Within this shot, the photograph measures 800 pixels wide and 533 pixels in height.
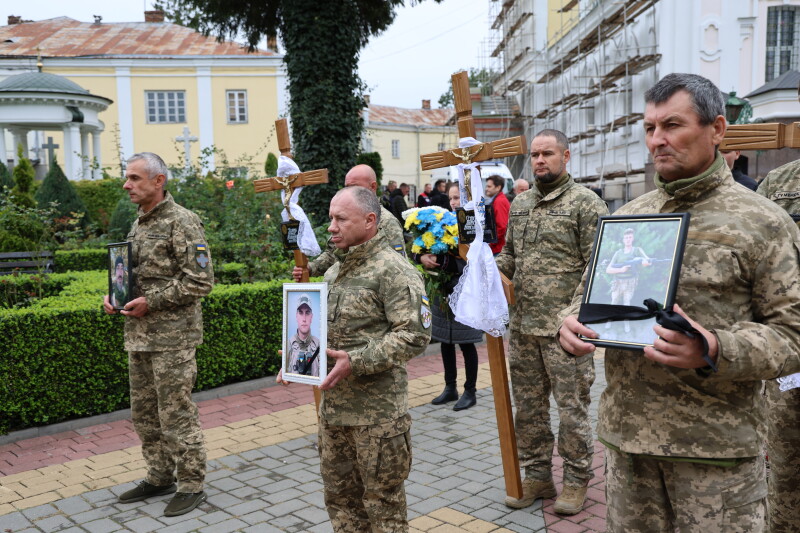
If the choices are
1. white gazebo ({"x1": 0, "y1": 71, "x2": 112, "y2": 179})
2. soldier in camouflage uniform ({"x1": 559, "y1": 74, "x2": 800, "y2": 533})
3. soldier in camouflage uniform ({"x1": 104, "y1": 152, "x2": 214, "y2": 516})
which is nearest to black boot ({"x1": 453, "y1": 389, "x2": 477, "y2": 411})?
soldier in camouflage uniform ({"x1": 104, "y1": 152, "x2": 214, "y2": 516})

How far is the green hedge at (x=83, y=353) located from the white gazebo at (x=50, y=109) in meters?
16.1

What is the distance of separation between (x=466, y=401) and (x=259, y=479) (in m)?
2.40

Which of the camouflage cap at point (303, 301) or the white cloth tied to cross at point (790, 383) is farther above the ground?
the camouflage cap at point (303, 301)

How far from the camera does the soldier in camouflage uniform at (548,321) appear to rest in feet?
14.2

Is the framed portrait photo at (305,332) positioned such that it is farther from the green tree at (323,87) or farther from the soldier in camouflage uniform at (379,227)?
the green tree at (323,87)

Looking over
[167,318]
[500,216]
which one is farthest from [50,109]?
[167,318]

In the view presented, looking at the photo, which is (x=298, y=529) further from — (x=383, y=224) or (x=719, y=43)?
(x=719, y=43)

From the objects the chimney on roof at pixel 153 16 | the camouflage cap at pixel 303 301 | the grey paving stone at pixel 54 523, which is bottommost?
the grey paving stone at pixel 54 523

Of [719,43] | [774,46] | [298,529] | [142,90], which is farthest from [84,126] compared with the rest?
[298,529]

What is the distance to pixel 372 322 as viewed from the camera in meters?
3.28

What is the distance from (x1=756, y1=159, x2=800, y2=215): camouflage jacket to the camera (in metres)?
3.48

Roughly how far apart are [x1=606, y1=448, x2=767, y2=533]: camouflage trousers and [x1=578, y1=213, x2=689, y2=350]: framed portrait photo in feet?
1.72

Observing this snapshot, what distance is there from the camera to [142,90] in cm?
3366

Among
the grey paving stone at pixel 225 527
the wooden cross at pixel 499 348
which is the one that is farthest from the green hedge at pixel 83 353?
the wooden cross at pixel 499 348
